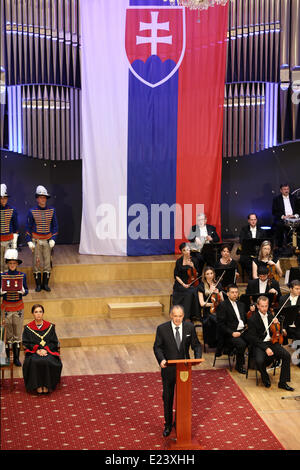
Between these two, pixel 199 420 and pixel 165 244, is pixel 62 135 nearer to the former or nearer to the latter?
pixel 165 244

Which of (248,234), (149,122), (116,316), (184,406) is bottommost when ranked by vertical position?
(184,406)

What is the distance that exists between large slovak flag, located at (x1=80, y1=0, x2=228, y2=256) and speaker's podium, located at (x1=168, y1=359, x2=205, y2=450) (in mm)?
5225

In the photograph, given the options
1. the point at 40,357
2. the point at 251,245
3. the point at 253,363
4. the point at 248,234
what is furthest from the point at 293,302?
the point at 40,357

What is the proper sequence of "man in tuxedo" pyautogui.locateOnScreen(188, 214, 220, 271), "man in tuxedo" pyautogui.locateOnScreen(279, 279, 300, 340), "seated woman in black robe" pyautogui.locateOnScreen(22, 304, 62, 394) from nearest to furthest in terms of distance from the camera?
"seated woman in black robe" pyautogui.locateOnScreen(22, 304, 62, 394) < "man in tuxedo" pyautogui.locateOnScreen(279, 279, 300, 340) < "man in tuxedo" pyautogui.locateOnScreen(188, 214, 220, 271)

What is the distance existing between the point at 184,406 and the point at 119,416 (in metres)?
1.02

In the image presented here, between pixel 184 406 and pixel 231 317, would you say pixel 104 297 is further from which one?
pixel 184 406

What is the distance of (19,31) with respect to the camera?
1099cm

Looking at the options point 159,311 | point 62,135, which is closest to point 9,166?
point 62,135

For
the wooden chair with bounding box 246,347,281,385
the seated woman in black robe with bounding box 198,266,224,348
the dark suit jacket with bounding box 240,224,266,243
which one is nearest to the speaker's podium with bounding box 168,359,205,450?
the wooden chair with bounding box 246,347,281,385

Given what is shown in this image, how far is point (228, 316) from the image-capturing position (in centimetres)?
895

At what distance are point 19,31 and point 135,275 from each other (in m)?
3.91

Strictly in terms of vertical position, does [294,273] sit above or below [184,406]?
above

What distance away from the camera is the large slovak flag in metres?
11.4

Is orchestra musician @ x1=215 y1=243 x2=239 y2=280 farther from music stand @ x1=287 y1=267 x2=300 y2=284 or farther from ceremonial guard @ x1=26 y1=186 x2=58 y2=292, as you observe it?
ceremonial guard @ x1=26 y1=186 x2=58 y2=292
